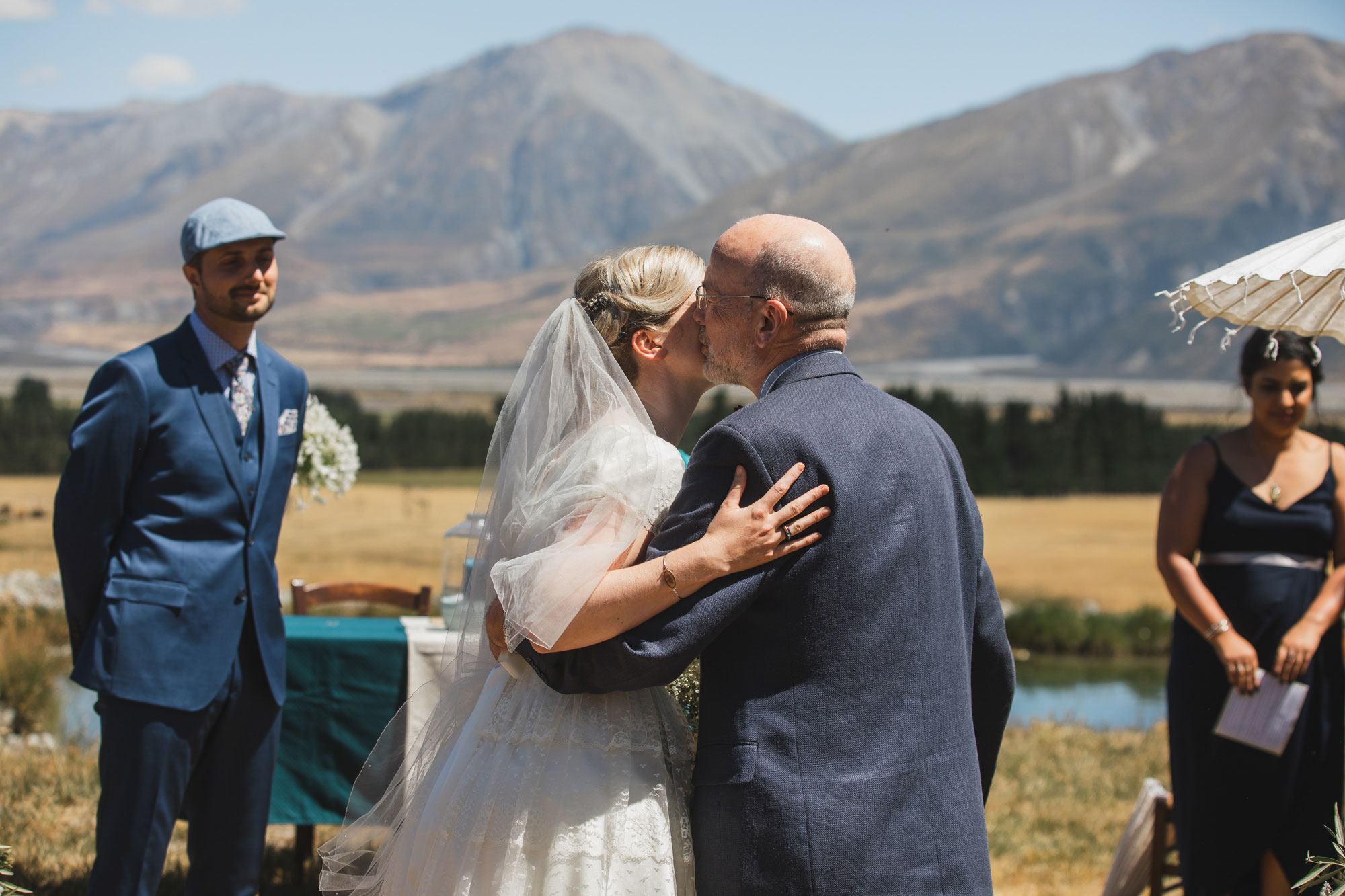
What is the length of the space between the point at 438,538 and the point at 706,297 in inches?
619

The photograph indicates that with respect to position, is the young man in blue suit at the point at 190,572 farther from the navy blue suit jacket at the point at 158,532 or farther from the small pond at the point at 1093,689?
the small pond at the point at 1093,689

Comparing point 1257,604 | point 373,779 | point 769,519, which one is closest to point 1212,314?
point 1257,604

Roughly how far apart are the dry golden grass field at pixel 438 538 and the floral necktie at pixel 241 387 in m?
9.79

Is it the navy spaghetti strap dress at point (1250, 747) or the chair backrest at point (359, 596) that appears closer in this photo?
the navy spaghetti strap dress at point (1250, 747)

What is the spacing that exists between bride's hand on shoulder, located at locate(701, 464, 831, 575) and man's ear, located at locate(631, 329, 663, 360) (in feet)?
1.78

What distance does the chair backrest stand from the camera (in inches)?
188

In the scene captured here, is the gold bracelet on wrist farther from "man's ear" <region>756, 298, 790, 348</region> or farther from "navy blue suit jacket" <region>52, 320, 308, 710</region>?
"navy blue suit jacket" <region>52, 320, 308, 710</region>

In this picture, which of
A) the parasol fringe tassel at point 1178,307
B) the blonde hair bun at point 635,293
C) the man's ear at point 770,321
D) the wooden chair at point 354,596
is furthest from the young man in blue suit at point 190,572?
the parasol fringe tassel at point 1178,307

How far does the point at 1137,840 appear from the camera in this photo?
4102 mm

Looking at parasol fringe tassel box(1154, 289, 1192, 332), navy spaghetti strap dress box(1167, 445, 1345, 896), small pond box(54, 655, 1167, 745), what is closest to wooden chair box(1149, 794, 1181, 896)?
navy spaghetti strap dress box(1167, 445, 1345, 896)

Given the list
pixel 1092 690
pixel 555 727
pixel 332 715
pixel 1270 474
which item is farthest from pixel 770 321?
pixel 1092 690

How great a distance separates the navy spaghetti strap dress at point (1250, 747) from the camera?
3.67 m

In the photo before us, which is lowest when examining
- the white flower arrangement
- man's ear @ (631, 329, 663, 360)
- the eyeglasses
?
the white flower arrangement

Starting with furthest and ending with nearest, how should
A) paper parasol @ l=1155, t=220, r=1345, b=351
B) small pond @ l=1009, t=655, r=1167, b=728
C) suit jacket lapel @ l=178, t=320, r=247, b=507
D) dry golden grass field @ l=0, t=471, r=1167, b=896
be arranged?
1. small pond @ l=1009, t=655, r=1167, b=728
2. dry golden grass field @ l=0, t=471, r=1167, b=896
3. suit jacket lapel @ l=178, t=320, r=247, b=507
4. paper parasol @ l=1155, t=220, r=1345, b=351
